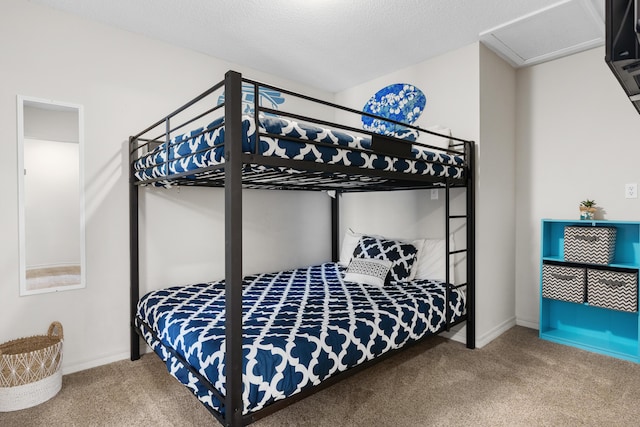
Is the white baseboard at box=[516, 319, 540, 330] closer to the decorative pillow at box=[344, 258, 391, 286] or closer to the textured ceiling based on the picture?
the decorative pillow at box=[344, 258, 391, 286]

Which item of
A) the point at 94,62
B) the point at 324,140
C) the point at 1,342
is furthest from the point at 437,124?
the point at 1,342

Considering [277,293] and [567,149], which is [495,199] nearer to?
[567,149]

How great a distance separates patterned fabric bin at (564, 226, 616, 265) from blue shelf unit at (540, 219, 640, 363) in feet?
0.21

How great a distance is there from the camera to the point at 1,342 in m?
2.02

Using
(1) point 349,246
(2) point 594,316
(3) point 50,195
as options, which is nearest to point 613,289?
(2) point 594,316

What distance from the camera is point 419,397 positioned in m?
1.95

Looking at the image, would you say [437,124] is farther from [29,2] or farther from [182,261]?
[29,2]

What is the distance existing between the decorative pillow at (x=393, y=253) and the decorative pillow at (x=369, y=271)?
7 cm

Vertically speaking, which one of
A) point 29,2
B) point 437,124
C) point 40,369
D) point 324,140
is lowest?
point 40,369

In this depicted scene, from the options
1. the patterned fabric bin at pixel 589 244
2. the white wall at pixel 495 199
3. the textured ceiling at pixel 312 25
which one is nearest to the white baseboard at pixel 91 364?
the textured ceiling at pixel 312 25

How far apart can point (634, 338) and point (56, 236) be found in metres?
4.16

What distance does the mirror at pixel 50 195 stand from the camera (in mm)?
2121

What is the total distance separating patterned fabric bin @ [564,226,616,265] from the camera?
2.52m

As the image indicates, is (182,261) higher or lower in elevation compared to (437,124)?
lower
